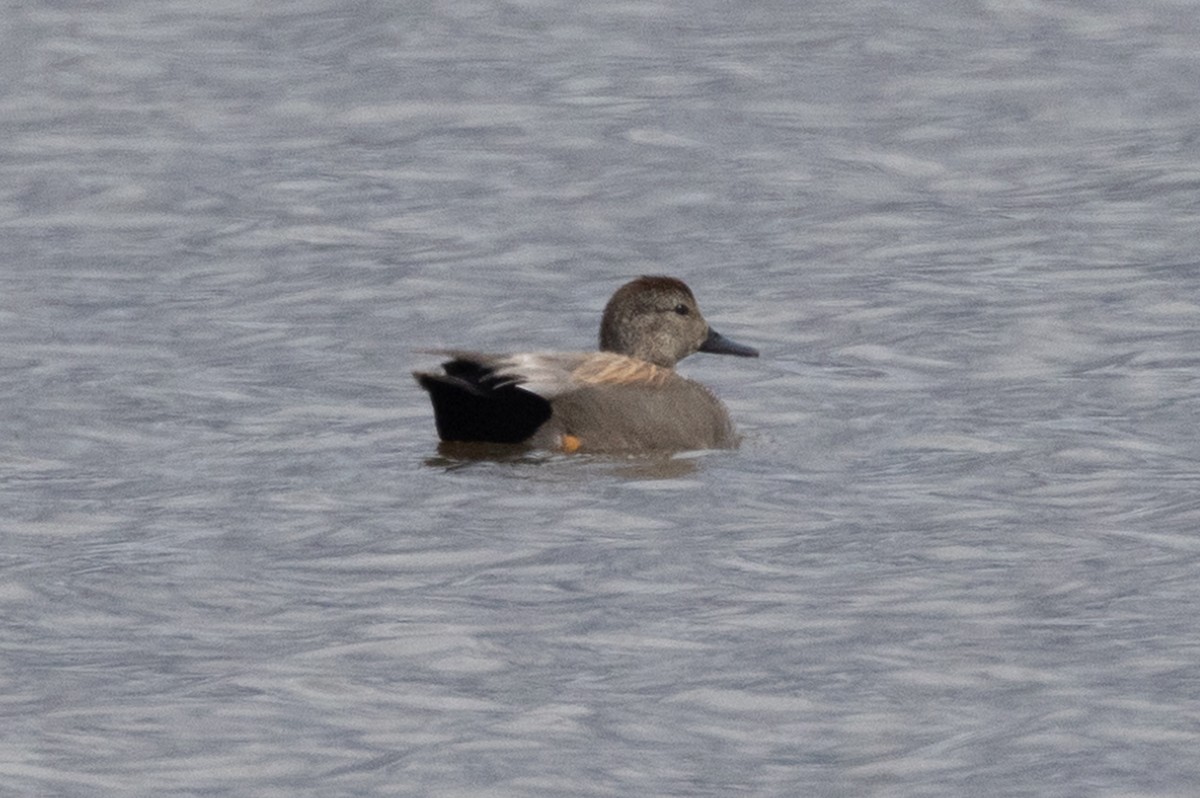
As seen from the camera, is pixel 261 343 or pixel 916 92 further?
pixel 916 92

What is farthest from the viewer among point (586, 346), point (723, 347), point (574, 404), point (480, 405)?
point (586, 346)

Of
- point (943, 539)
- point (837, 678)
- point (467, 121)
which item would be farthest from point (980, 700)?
point (467, 121)

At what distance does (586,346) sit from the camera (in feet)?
46.6

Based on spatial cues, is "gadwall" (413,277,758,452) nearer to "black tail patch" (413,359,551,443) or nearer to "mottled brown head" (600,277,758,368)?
"black tail patch" (413,359,551,443)

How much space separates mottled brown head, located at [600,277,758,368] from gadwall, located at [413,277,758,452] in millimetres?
474

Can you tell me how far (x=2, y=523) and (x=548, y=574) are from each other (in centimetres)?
210

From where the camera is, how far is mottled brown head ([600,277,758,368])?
41.8 feet

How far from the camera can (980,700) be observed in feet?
26.5

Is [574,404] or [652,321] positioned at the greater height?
[652,321]

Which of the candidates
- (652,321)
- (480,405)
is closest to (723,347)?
(652,321)

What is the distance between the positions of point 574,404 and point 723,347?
1375mm

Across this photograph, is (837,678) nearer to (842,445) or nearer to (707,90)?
(842,445)

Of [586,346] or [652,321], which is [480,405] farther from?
[586,346]

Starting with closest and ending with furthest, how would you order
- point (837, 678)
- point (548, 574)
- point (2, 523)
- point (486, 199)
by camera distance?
1. point (837, 678)
2. point (548, 574)
3. point (2, 523)
4. point (486, 199)
